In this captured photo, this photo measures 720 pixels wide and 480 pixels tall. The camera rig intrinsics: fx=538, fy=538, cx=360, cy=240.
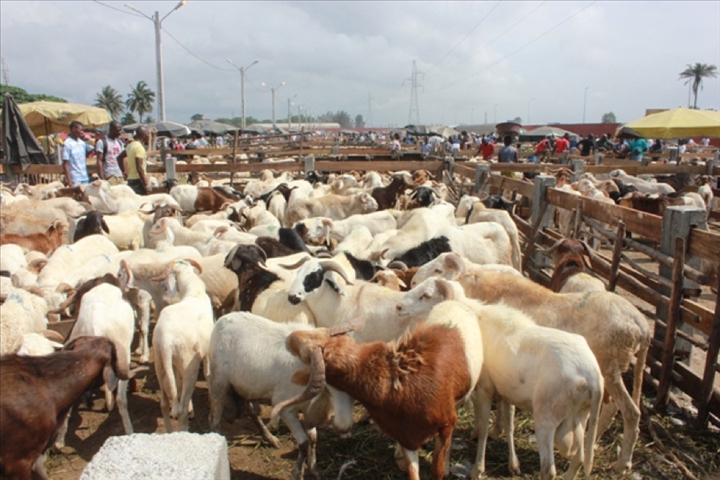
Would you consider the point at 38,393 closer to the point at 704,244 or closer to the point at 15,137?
the point at 704,244

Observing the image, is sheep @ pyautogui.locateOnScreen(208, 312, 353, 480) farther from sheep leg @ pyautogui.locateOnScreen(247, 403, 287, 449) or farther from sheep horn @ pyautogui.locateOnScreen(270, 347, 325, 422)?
sheep horn @ pyautogui.locateOnScreen(270, 347, 325, 422)

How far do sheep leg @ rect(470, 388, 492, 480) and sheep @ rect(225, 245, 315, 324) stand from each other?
178 centimetres

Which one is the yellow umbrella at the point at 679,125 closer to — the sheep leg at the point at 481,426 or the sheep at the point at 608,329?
the sheep at the point at 608,329

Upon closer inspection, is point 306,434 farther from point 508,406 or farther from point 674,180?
point 674,180

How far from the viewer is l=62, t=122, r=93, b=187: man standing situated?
36.0 feet

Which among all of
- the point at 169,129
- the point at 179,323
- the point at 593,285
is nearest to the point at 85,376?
the point at 179,323

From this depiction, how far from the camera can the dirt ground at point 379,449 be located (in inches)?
163

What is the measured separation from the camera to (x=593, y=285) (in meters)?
5.21

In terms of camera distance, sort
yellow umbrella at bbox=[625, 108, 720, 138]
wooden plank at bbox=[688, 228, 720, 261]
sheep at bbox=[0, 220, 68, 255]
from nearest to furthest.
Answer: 1. wooden plank at bbox=[688, 228, 720, 261]
2. sheep at bbox=[0, 220, 68, 255]
3. yellow umbrella at bbox=[625, 108, 720, 138]

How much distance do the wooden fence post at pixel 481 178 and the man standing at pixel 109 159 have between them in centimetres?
782

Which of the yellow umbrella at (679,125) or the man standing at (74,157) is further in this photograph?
the yellow umbrella at (679,125)

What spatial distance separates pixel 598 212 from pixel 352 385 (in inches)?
179

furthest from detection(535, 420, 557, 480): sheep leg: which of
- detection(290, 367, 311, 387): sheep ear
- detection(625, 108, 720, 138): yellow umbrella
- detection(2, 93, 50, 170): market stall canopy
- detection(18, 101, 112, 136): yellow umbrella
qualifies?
detection(18, 101, 112, 136): yellow umbrella

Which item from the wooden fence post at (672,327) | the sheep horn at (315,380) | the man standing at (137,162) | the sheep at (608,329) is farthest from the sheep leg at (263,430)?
the man standing at (137,162)
